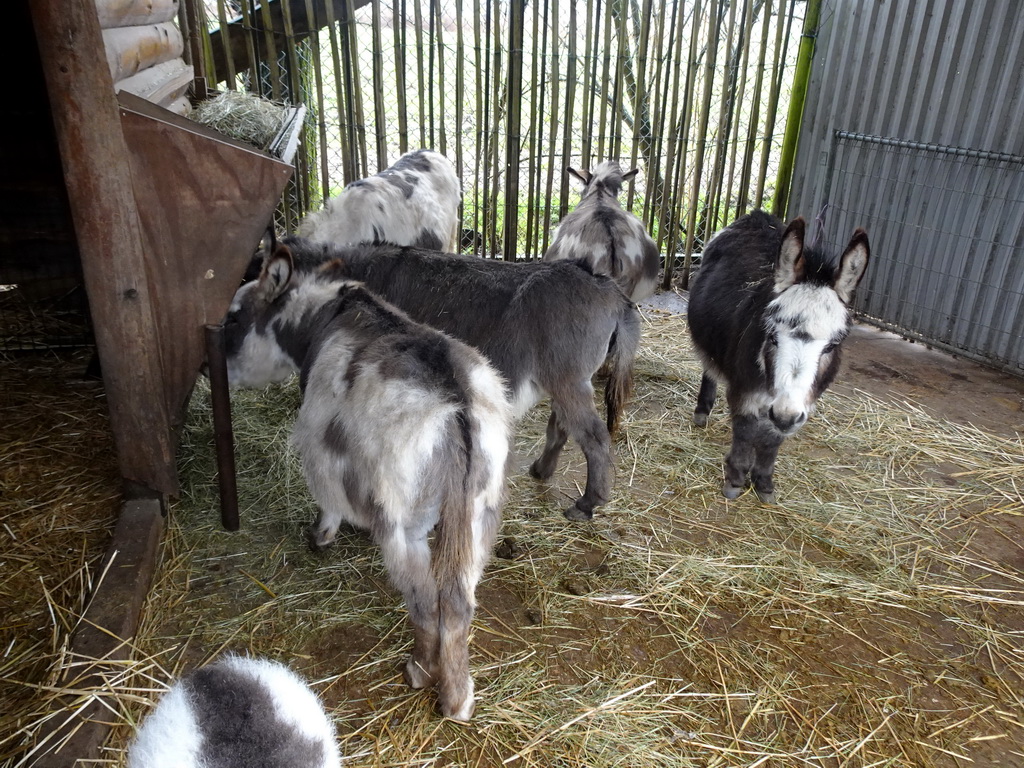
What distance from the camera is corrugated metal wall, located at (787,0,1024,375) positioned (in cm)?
596

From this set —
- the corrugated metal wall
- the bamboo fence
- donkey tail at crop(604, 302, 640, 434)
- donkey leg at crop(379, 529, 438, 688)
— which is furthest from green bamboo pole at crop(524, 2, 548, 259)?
donkey leg at crop(379, 529, 438, 688)

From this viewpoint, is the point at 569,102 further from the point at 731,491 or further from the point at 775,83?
the point at 731,491

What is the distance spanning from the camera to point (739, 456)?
4.27 meters

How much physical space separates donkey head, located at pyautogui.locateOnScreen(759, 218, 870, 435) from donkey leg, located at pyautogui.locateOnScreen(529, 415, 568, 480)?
3.86ft

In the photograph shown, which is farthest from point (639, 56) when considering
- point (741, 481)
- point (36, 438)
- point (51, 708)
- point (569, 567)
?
point (51, 708)

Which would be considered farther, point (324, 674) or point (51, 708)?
point (324, 674)

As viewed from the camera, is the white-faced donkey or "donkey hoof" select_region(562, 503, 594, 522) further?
"donkey hoof" select_region(562, 503, 594, 522)

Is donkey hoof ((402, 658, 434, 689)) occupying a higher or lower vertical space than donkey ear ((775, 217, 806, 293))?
lower

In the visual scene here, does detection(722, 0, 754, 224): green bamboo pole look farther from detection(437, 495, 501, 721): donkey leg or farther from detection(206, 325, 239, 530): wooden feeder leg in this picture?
detection(437, 495, 501, 721): donkey leg

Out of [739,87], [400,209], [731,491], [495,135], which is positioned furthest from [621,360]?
[739,87]

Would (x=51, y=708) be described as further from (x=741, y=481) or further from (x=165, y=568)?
(x=741, y=481)

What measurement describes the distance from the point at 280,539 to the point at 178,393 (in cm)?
91

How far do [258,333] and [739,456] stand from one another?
2.86 metres

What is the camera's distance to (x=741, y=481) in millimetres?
4309
